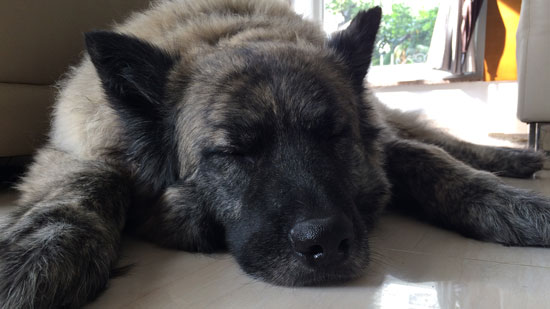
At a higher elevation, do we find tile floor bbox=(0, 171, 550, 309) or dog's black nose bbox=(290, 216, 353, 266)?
dog's black nose bbox=(290, 216, 353, 266)

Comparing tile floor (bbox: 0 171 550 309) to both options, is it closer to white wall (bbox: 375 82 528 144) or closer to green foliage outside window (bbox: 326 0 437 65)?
white wall (bbox: 375 82 528 144)

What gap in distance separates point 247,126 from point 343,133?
0.31 meters

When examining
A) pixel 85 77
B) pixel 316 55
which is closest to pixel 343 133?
pixel 316 55

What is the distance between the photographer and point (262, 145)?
1.20 m

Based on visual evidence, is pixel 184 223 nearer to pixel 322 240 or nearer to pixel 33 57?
pixel 322 240

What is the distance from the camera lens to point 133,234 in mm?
1439

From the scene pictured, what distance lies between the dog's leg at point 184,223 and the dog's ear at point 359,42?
687 mm

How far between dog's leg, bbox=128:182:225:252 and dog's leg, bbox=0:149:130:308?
0.11 meters

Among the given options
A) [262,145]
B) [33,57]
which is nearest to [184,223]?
[262,145]

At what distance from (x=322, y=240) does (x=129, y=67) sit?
767 mm

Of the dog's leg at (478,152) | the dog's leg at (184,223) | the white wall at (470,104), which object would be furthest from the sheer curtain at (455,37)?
the dog's leg at (184,223)

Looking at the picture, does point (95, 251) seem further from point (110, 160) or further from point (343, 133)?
point (343, 133)

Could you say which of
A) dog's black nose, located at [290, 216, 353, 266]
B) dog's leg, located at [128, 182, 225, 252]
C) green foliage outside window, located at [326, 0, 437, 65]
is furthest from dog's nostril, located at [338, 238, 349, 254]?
green foliage outside window, located at [326, 0, 437, 65]

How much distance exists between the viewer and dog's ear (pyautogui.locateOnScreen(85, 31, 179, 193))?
1330 mm
